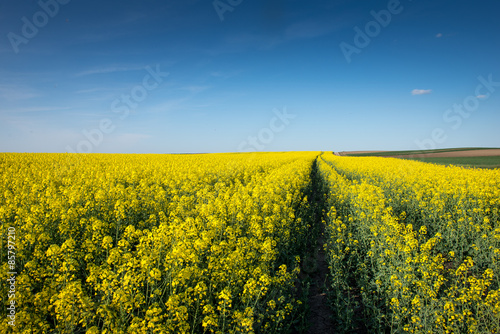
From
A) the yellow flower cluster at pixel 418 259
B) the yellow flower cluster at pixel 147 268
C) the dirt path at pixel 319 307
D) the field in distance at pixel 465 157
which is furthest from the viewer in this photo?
the field in distance at pixel 465 157

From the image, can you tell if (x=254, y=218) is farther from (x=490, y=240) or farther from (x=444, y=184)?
(x=444, y=184)

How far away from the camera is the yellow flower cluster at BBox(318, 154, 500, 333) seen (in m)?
3.95

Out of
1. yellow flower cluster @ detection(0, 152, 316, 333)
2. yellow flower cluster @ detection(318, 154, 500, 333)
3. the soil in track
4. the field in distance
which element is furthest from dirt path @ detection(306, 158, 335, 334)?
the field in distance

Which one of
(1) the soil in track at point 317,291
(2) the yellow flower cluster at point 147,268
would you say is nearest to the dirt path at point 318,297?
(1) the soil in track at point 317,291

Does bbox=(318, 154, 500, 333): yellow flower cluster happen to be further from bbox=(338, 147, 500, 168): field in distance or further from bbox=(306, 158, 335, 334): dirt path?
bbox=(338, 147, 500, 168): field in distance

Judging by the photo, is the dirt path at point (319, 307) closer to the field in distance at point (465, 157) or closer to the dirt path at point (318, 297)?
the dirt path at point (318, 297)

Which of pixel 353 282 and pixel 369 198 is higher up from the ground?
pixel 369 198

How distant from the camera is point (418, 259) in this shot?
4.92m

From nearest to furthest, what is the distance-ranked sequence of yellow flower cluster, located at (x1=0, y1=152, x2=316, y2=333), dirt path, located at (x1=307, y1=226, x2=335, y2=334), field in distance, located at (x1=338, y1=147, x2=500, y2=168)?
yellow flower cluster, located at (x1=0, y1=152, x2=316, y2=333) → dirt path, located at (x1=307, y1=226, x2=335, y2=334) → field in distance, located at (x1=338, y1=147, x2=500, y2=168)

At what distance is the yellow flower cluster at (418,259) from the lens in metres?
3.95

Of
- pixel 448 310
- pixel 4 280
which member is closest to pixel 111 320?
pixel 4 280

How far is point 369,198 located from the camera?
29.1ft

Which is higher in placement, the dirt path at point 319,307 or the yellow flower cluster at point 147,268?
the yellow flower cluster at point 147,268

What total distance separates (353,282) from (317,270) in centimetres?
95
